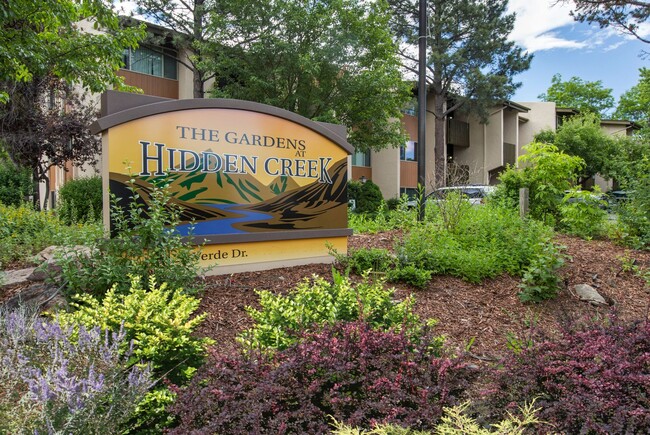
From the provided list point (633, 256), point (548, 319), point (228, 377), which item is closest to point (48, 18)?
point (228, 377)

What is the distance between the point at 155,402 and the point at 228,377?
44cm

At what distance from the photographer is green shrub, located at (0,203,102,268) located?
6.67 m

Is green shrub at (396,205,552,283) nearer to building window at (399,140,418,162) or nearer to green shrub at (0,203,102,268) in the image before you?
green shrub at (0,203,102,268)

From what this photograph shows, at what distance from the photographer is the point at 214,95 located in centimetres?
1769

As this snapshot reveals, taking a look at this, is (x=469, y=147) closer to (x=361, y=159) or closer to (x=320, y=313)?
(x=361, y=159)

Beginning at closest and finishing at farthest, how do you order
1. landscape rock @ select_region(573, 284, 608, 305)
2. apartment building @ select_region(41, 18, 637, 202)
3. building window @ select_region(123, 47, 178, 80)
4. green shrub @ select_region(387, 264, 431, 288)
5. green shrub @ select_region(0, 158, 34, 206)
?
green shrub @ select_region(387, 264, 431, 288) → landscape rock @ select_region(573, 284, 608, 305) → green shrub @ select_region(0, 158, 34, 206) → building window @ select_region(123, 47, 178, 80) → apartment building @ select_region(41, 18, 637, 202)

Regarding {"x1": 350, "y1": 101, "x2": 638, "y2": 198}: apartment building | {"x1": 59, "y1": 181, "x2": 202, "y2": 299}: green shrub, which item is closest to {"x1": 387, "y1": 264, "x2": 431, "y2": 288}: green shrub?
{"x1": 59, "y1": 181, "x2": 202, "y2": 299}: green shrub

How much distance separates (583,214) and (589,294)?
13.3 ft

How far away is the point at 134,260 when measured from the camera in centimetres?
437

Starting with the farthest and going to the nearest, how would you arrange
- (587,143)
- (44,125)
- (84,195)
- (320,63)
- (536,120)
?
(536,120), (587,143), (320,63), (44,125), (84,195)

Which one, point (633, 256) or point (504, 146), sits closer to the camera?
point (633, 256)

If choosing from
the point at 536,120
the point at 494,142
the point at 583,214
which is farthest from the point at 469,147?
the point at 583,214

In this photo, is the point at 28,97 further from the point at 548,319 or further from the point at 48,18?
the point at 548,319

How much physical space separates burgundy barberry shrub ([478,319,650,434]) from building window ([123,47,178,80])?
63.9 feet
